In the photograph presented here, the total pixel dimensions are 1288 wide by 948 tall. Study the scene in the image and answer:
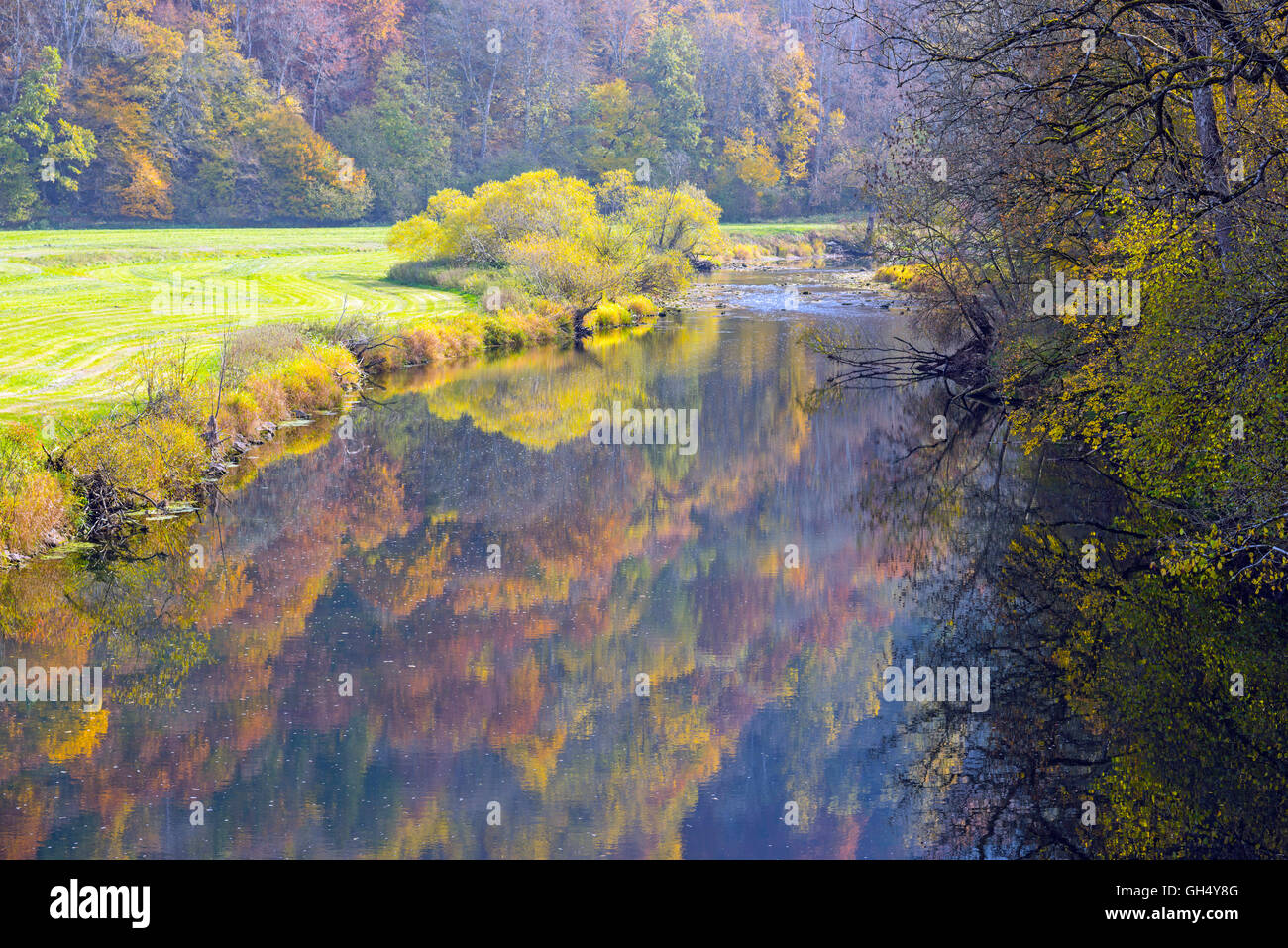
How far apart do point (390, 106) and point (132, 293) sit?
50.0 m

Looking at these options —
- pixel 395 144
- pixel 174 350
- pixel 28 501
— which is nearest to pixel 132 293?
pixel 174 350

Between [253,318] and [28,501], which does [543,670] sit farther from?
[253,318]

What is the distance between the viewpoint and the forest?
76375 mm

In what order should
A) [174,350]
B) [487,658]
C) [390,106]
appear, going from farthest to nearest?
1. [390,106]
2. [174,350]
3. [487,658]

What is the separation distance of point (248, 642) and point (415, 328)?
20.9m

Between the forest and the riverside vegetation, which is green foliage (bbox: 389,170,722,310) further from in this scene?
the forest

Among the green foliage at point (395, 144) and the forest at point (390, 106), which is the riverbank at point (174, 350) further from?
the green foliage at point (395, 144)

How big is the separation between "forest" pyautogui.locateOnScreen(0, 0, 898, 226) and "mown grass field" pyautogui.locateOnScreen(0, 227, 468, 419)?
8788 mm

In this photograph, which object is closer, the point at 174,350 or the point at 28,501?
the point at 28,501

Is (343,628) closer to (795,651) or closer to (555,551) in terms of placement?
(555,551)

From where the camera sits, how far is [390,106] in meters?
86.7

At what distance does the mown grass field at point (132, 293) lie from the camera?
2525 cm

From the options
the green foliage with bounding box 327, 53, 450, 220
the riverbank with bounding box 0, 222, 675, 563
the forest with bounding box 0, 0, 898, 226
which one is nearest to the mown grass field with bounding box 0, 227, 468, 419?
the riverbank with bounding box 0, 222, 675, 563
